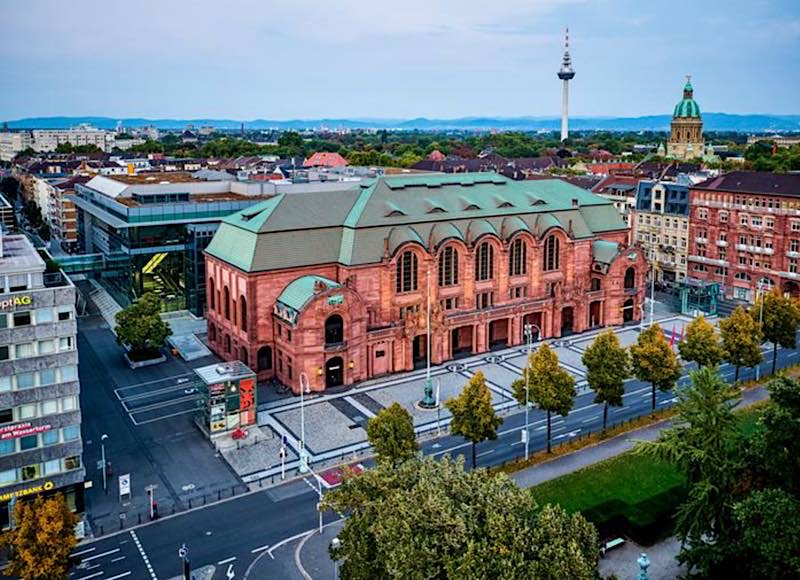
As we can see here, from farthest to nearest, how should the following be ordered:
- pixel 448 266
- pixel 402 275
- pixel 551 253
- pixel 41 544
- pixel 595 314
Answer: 1. pixel 595 314
2. pixel 551 253
3. pixel 448 266
4. pixel 402 275
5. pixel 41 544

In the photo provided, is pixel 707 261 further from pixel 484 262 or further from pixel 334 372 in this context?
pixel 334 372

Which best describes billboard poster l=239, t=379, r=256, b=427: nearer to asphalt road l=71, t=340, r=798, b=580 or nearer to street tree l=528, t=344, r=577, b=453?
asphalt road l=71, t=340, r=798, b=580

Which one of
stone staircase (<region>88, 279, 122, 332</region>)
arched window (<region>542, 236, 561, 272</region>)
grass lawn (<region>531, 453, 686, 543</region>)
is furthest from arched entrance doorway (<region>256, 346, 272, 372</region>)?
arched window (<region>542, 236, 561, 272</region>)

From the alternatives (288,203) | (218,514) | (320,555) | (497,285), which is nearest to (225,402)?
(218,514)

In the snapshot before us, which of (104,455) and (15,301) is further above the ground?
(15,301)

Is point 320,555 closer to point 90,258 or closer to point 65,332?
point 65,332

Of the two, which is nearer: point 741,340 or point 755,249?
point 741,340

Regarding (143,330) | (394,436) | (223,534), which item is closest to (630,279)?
(394,436)
